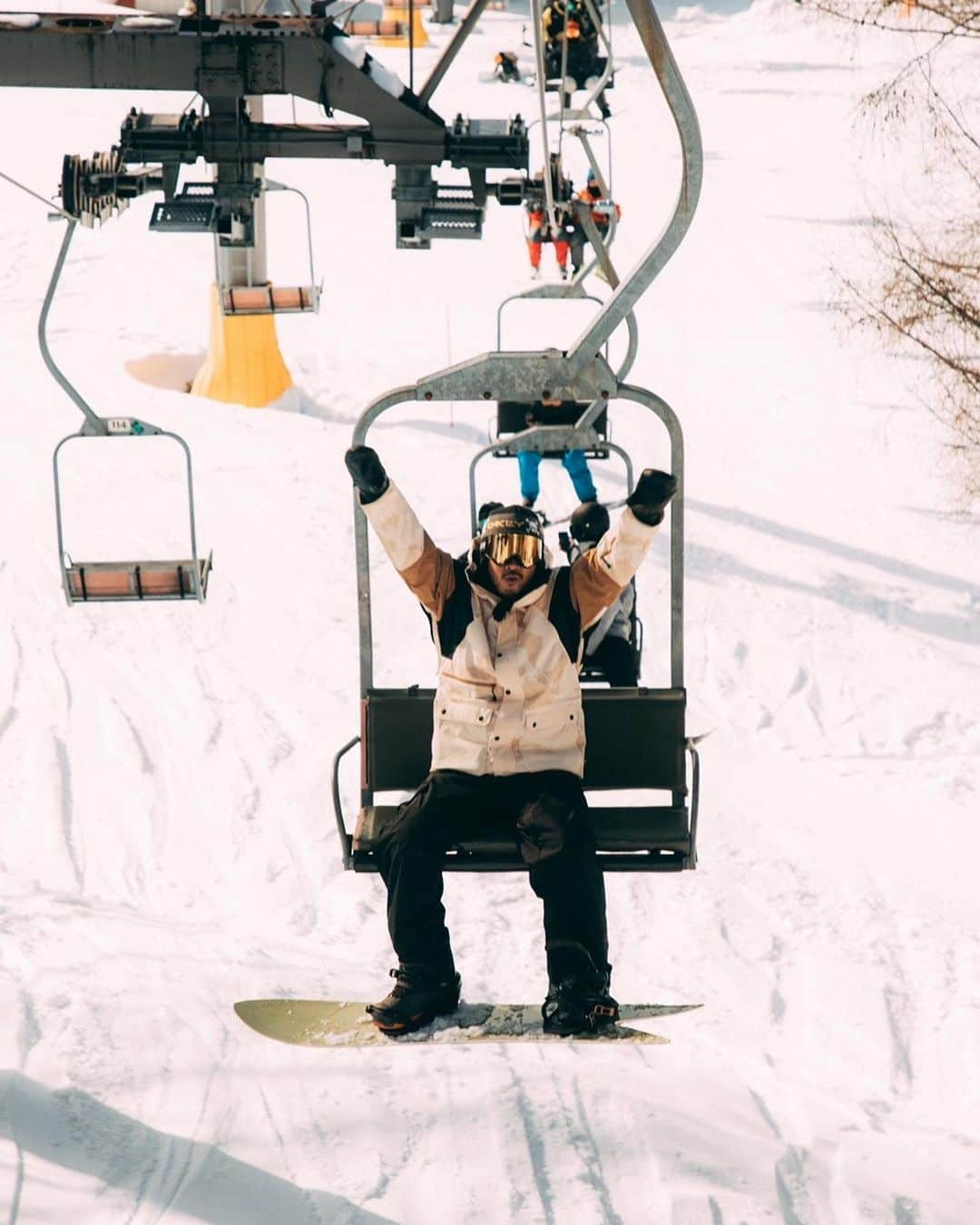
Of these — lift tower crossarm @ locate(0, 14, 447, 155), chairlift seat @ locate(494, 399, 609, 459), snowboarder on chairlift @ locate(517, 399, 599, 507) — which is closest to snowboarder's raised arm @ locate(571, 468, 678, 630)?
lift tower crossarm @ locate(0, 14, 447, 155)

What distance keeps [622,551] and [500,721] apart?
1.91 ft

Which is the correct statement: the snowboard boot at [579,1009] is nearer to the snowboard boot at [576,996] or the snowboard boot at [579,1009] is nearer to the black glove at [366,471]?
the snowboard boot at [576,996]

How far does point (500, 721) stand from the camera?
522 cm

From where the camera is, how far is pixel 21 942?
724cm

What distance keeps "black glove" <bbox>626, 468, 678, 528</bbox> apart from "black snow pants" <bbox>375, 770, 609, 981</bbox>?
765mm

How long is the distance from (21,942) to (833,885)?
3384 millimetres

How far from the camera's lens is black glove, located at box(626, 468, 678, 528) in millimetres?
5035

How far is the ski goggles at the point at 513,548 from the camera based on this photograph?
5203 millimetres

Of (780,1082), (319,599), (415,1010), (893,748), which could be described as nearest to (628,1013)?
(415,1010)

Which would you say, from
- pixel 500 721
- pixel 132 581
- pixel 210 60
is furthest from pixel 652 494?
pixel 132 581

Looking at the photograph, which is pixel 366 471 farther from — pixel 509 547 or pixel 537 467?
pixel 537 467

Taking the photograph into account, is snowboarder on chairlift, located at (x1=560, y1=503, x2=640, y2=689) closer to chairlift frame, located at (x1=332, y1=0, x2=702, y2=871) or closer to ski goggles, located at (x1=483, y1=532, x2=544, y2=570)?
chairlift frame, located at (x1=332, y1=0, x2=702, y2=871)

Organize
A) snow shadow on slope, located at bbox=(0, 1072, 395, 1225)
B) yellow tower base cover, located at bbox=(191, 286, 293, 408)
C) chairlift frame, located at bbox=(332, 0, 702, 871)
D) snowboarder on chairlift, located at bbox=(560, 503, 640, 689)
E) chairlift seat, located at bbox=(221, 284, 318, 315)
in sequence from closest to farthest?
chairlift frame, located at bbox=(332, 0, 702, 871), snow shadow on slope, located at bbox=(0, 1072, 395, 1225), snowboarder on chairlift, located at bbox=(560, 503, 640, 689), chairlift seat, located at bbox=(221, 284, 318, 315), yellow tower base cover, located at bbox=(191, 286, 293, 408)

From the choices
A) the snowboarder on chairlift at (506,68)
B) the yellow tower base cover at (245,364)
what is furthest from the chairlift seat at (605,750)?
the snowboarder on chairlift at (506,68)
